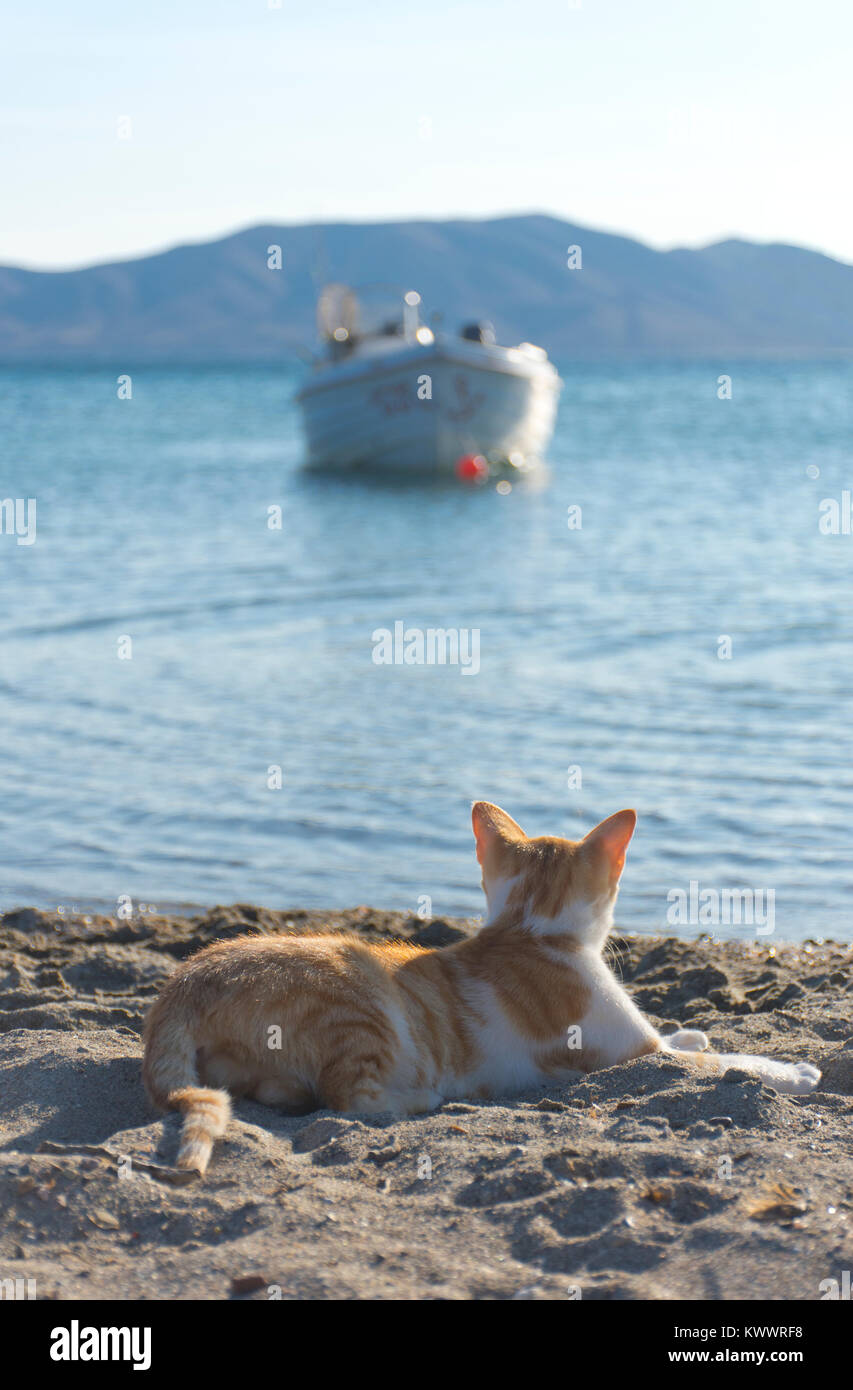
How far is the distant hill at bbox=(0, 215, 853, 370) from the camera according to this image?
546 feet

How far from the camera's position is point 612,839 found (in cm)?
427

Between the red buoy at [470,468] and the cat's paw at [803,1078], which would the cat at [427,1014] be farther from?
the red buoy at [470,468]

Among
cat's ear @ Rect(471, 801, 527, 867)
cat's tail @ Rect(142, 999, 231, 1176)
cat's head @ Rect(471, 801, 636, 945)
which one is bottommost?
cat's tail @ Rect(142, 999, 231, 1176)

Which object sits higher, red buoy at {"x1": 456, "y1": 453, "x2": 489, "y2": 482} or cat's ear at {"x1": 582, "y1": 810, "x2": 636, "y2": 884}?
red buoy at {"x1": 456, "y1": 453, "x2": 489, "y2": 482}

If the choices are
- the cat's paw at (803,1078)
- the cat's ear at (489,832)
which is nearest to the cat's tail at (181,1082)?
the cat's ear at (489,832)

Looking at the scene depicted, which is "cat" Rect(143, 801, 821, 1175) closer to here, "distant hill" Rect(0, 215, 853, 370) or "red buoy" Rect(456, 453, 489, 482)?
"red buoy" Rect(456, 453, 489, 482)

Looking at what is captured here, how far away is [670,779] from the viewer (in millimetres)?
7883

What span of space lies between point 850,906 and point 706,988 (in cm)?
131

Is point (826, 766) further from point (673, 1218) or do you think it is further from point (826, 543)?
point (826, 543)

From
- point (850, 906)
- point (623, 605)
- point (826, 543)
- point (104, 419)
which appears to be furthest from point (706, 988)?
point (104, 419)

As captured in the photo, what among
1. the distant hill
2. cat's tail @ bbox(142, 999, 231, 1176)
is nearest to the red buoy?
cat's tail @ bbox(142, 999, 231, 1176)

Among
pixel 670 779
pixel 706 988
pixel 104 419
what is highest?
pixel 104 419

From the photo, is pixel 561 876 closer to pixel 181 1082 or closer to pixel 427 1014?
pixel 427 1014

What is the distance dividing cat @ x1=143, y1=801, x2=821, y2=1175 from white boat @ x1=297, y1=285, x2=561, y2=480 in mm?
21612
